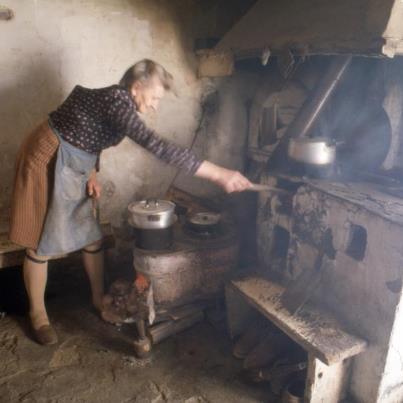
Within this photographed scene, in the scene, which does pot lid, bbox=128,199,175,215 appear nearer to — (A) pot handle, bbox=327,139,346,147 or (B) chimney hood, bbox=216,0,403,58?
(A) pot handle, bbox=327,139,346,147

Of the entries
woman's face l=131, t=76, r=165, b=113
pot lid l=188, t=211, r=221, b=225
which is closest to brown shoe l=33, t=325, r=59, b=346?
pot lid l=188, t=211, r=221, b=225

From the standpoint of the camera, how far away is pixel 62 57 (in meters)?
3.98

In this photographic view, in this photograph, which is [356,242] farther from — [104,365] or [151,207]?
[104,365]

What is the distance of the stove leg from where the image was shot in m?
3.45

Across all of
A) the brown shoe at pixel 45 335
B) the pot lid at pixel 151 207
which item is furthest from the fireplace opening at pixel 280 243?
the brown shoe at pixel 45 335

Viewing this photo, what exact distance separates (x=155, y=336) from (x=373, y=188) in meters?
2.35

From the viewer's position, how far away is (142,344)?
11.3 ft

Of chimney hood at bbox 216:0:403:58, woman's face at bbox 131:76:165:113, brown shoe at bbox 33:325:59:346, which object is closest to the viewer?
chimney hood at bbox 216:0:403:58

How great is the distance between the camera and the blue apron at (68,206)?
10.7ft

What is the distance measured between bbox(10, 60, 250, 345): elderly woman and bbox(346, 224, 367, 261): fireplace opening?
896 mm

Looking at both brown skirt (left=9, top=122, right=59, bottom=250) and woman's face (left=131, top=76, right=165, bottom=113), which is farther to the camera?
brown skirt (left=9, top=122, right=59, bottom=250)

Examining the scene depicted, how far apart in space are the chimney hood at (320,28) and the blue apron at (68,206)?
6.38 ft

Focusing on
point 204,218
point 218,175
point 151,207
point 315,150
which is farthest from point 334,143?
point 151,207

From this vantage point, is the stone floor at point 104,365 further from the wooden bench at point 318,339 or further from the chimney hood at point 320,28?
the chimney hood at point 320,28
